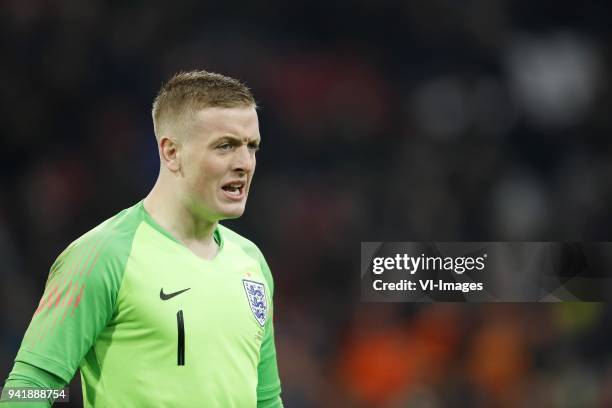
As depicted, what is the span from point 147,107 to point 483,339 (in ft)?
8.41

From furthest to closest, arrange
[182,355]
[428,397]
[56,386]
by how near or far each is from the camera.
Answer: [428,397] < [182,355] < [56,386]

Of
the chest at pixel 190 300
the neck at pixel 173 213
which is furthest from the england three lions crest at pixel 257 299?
the neck at pixel 173 213

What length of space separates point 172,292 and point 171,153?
0.37 meters

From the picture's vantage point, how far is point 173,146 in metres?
2.32

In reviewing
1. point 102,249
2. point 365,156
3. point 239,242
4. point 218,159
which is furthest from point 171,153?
point 365,156

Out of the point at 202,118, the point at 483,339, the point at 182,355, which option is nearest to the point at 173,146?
the point at 202,118

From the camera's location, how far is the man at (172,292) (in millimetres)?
2115

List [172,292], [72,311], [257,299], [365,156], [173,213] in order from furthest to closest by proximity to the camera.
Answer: [365,156] → [257,299] → [173,213] → [172,292] → [72,311]

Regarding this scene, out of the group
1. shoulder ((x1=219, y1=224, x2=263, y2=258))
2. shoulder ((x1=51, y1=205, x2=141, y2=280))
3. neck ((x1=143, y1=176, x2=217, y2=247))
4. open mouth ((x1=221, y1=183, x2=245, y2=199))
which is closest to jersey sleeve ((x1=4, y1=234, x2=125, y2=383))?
shoulder ((x1=51, y1=205, x2=141, y2=280))

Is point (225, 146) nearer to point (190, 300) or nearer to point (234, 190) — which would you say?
point (234, 190)

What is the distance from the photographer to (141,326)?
218 cm

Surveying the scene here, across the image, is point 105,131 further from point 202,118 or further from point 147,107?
point 202,118

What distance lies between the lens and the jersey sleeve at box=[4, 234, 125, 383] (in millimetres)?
2066

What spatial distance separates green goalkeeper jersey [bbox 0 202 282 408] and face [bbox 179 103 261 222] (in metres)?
0.16
